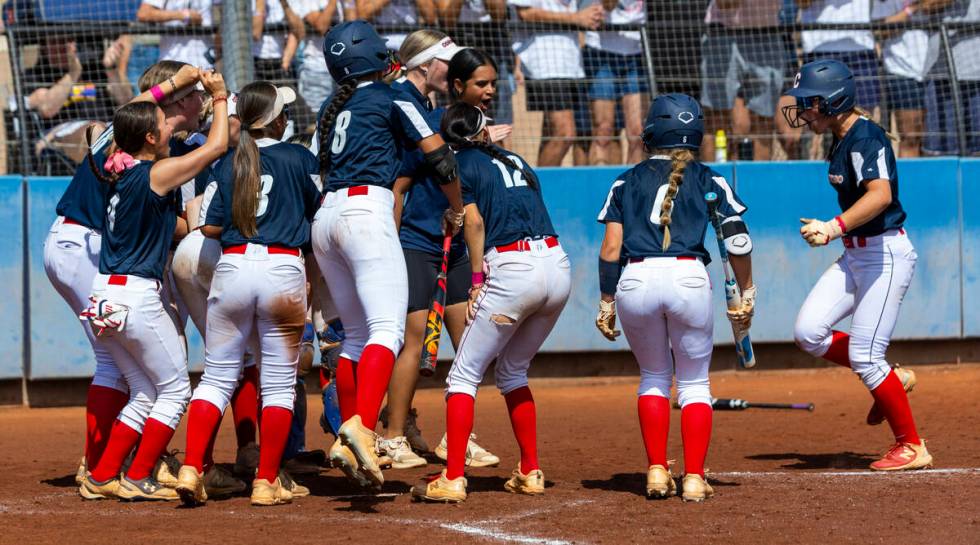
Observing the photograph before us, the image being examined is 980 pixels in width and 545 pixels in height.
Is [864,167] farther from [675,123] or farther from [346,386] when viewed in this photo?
[346,386]

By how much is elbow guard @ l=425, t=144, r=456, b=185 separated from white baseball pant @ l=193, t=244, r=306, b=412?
0.73 metres

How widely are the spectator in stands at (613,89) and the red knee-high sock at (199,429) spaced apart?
5537mm

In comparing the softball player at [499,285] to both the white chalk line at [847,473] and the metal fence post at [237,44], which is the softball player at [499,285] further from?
the metal fence post at [237,44]

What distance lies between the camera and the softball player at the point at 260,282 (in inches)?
219

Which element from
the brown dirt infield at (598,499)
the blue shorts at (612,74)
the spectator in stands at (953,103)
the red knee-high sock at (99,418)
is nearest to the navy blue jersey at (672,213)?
the brown dirt infield at (598,499)

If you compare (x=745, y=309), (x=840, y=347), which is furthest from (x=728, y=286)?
(x=840, y=347)

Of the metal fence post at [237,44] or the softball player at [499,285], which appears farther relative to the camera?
the metal fence post at [237,44]

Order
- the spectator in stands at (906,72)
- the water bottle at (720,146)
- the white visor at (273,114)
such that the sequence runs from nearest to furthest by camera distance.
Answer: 1. the white visor at (273,114)
2. the water bottle at (720,146)
3. the spectator in stands at (906,72)

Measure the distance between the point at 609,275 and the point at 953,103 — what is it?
6.43 meters

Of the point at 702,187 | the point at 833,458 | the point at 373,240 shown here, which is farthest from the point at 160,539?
the point at 833,458

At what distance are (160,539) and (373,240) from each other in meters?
1.49

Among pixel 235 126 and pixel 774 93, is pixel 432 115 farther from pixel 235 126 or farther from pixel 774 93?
pixel 774 93

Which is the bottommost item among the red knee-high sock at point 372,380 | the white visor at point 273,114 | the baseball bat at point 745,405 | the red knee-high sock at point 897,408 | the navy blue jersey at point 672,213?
the baseball bat at point 745,405

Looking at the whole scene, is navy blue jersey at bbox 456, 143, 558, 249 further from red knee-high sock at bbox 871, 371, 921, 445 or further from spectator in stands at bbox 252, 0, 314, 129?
spectator in stands at bbox 252, 0, 314, 129
